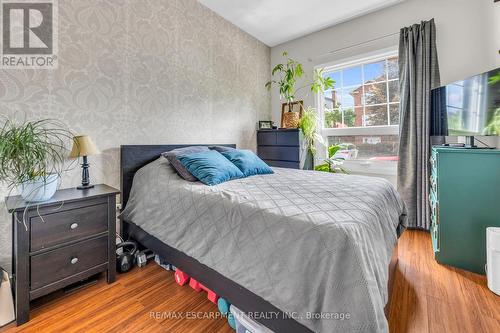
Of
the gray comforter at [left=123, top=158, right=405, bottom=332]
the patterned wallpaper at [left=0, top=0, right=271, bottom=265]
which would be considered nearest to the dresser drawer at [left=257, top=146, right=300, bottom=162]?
the patterned wallpaper at [left=0, top=0, right=271, bottom=265]

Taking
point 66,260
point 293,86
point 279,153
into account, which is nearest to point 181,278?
point 66,260

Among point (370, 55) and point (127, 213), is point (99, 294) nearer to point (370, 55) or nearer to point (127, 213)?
point (127, 213)

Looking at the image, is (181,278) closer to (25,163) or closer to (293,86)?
(25,163)

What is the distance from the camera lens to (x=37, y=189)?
4.33ft

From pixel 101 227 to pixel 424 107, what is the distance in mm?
3277

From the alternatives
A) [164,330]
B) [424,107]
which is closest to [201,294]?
[164,330]

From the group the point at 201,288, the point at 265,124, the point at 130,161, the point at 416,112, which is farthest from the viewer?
the point at 265,124

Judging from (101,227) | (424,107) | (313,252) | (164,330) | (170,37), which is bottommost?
(164,330)

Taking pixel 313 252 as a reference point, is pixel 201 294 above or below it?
below

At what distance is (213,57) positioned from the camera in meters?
2.87

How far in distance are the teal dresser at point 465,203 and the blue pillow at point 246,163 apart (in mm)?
1463

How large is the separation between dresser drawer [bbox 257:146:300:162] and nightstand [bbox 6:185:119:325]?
215 cm

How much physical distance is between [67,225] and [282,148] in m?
2.48

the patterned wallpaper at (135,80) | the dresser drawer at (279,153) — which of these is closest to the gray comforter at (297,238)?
the patterned wallpaper at (135,80)
